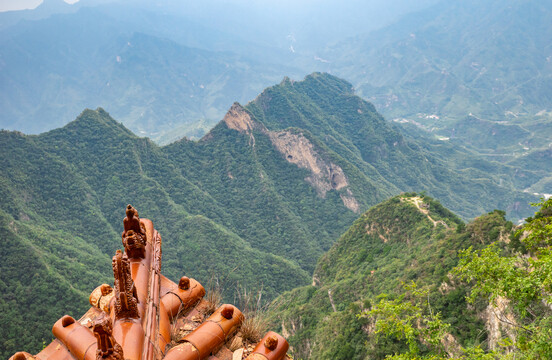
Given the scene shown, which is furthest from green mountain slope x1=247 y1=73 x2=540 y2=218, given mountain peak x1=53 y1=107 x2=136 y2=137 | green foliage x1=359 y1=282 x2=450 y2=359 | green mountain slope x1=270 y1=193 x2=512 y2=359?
green foliage x1=359 y1=282 x2=450 y2=359

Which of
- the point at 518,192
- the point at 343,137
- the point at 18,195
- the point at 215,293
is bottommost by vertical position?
the point at 518,192

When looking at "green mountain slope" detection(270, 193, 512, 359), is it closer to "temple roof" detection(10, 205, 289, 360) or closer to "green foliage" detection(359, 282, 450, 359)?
"green foliage" detection(359, 282, 450, 359)

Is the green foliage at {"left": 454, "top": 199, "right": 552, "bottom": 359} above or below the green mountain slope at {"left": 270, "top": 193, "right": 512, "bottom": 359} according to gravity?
above

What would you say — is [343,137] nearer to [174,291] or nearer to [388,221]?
[388,221]

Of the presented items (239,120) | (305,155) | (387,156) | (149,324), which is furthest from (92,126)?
(387,156)

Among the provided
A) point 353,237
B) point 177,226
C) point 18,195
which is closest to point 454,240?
point 353,237

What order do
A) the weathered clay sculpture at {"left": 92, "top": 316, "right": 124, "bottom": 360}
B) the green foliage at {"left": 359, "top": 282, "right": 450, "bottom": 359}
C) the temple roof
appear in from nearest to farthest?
the weathered clay sculpture at {"left": 92, "top": 316, "right": 124, "bottom": 360} → the temple roof → the green foliage at {"left": 359, "top": 282, "right": 450, "bottom": 359}

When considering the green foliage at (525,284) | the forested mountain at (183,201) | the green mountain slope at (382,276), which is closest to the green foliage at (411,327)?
the green foliage at (525,284)
